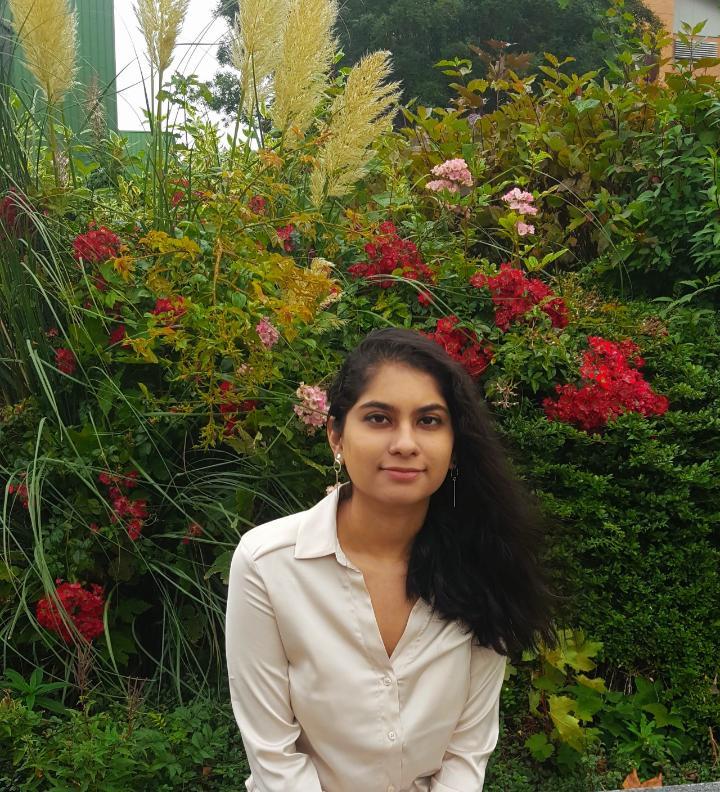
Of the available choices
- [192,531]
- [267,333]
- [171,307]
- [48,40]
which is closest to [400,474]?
[267,333]

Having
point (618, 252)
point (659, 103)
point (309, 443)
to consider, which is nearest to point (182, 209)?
point (309, 443)

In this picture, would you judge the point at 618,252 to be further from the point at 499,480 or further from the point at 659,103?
the point at 499,480

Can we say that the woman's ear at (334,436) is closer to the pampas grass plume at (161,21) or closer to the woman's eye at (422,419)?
the woman's eye at (422,419)

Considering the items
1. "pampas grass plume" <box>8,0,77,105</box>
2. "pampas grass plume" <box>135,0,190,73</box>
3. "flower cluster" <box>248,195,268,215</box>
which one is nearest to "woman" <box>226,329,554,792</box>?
"flower cluster" <box>248,195,268,215</box>

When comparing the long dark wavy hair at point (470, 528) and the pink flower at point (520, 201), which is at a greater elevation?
the pink flower at point (520, 201)

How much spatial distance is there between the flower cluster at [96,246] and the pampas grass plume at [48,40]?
0.59 metres

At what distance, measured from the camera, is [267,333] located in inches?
118

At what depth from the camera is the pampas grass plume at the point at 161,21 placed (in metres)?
3.32

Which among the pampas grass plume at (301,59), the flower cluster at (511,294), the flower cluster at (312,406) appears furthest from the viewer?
the flower cluster at (511,294)

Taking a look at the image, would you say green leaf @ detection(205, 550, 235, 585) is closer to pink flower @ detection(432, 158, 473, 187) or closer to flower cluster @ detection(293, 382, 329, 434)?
flower cluster @ detection(293, 382, 329, 434)

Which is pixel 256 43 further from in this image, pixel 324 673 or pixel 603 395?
pixel 324 673

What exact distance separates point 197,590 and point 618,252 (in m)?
2.43

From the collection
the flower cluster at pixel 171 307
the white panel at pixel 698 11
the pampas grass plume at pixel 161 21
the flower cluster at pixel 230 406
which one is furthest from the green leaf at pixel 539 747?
the white panel at pixel 698 11

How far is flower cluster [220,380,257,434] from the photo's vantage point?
299 cm
